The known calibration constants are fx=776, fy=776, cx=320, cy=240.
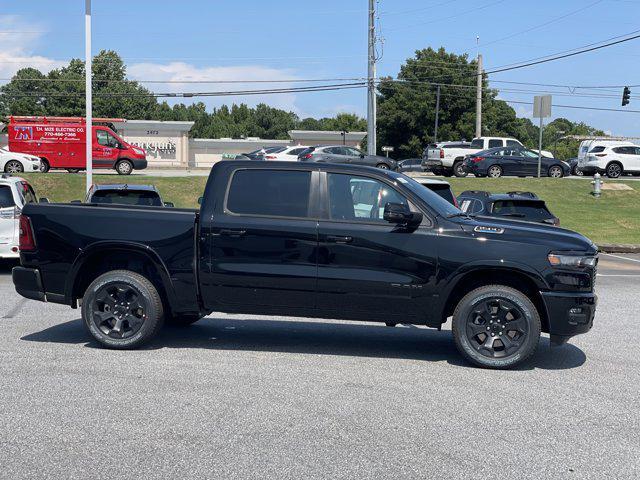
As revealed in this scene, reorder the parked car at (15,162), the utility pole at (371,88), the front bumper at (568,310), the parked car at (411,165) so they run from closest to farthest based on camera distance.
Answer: the front bumper at (568,310), the parked car at (15,162), the utility pole at (371,88), the parked car at (411,165)

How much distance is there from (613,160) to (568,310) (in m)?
32.5

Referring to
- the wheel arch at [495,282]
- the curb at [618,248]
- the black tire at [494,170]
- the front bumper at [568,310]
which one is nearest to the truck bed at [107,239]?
the wheel arch at [495,282]

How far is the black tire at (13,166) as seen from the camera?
104 feet

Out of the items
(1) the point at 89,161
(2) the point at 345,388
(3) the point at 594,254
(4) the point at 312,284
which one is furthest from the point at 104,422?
(1) the point at 89,161

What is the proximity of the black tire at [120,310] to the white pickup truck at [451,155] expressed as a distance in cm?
2935

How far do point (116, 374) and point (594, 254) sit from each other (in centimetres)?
437

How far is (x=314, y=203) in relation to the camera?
7.36 metres

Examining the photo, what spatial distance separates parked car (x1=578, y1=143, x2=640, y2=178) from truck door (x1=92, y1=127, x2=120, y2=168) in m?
22.1

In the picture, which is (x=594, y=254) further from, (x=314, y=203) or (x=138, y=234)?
(x=138, y=234)

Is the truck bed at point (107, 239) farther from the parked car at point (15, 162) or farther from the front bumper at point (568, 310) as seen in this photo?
the parked car at point (15, 162)

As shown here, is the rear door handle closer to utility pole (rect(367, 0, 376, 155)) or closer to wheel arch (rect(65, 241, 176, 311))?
wheel arch (rect(65, 241, 176, 311))

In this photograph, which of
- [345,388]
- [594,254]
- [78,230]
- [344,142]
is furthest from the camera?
[344,142]

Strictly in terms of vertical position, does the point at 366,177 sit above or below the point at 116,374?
above

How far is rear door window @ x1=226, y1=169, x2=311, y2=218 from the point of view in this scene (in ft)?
24.3
